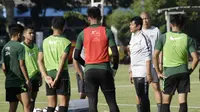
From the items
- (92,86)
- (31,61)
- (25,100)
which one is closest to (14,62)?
(25,100)

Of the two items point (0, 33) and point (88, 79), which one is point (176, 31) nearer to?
point (88, 79)

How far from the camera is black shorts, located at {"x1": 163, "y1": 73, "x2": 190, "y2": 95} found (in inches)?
499

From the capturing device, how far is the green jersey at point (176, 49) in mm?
12648

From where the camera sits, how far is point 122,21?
181 feet

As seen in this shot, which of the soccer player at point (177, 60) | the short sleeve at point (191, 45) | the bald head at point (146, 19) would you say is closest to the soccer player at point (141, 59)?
the bald head at point (146, 19)

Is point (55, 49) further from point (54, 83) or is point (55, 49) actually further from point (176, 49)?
point (176, 49)

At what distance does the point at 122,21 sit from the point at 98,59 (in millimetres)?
43361

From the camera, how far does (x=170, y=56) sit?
12773mm

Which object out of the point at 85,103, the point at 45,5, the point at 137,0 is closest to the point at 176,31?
the point at 85,103

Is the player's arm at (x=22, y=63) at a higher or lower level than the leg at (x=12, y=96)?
higher

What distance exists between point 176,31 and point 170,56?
0.45m

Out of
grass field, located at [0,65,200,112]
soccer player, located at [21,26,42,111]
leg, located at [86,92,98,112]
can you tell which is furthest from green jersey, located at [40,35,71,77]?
grass field, located at [0,65,200,112]

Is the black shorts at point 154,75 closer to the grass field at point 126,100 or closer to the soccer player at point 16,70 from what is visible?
the grass field at point 126,100

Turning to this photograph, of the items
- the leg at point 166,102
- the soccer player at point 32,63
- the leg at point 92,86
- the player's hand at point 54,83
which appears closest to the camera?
the leg at point 92,86
